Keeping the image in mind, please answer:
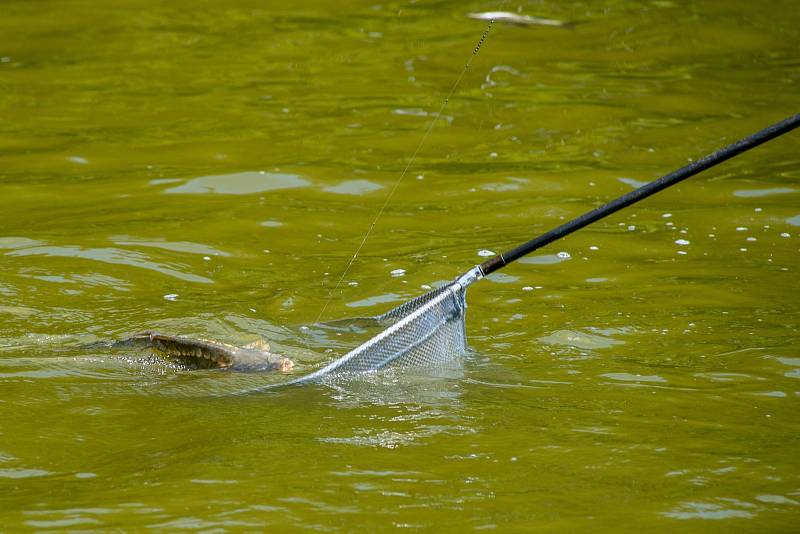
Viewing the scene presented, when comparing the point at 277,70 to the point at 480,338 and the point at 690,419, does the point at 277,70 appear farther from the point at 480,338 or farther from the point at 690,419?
the point at 690,419

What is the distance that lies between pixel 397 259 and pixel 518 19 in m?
5.49

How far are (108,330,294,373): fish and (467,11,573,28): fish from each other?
277 inches

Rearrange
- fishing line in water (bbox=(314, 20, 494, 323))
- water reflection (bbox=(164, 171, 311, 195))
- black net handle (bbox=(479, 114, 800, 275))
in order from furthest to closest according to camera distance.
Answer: water reflection (bbox=(164, 171, 311, 195)), fishing line in water (bbox=(314, 20, 494, 323)), black net handle (bbox=(479, 114, 800, 275))

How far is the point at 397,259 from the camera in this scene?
6133 mm

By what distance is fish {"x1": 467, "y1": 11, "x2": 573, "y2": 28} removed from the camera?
1104 centimetres

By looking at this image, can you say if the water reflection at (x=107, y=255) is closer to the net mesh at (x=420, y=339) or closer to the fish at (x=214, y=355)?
the fish at (x=214, y=355)

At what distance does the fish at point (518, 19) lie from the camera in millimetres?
11038

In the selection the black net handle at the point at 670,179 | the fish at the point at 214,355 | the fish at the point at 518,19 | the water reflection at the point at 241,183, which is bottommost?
the fish at the point at 214,355

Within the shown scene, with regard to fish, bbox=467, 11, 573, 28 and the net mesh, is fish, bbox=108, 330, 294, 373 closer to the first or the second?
the net mesh

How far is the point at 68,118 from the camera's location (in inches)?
340

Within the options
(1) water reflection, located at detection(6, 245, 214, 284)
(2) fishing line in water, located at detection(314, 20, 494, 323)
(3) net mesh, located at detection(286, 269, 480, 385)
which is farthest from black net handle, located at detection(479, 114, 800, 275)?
(1) water reflection, located at detection(6, 245, 214, 284)

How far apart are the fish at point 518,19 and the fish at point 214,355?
7.04 m

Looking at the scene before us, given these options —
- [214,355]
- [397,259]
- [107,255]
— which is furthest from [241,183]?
[214,355]

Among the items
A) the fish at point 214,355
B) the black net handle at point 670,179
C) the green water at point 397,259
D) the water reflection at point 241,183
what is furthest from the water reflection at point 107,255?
the black net handle at point 670,179
